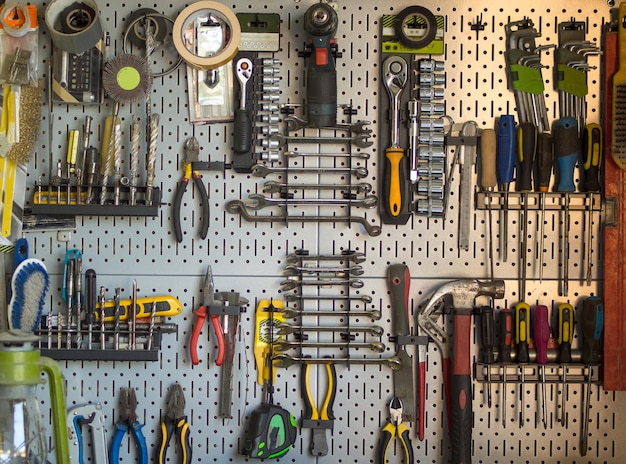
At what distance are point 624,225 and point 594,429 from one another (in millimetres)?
702

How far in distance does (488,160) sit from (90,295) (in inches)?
55.5

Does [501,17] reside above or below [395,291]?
above

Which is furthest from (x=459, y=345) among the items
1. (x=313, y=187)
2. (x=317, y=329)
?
(x=313, y=187)

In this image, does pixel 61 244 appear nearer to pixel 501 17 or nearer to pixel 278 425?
pixel 278 425

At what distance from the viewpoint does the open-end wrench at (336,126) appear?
8.43 ft

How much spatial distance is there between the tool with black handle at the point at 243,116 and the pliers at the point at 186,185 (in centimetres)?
14

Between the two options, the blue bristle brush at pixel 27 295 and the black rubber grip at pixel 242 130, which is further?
the black rubber grip at pixel 242 130

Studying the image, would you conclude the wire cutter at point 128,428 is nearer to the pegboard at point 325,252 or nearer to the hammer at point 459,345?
the pegboard at point 325,252

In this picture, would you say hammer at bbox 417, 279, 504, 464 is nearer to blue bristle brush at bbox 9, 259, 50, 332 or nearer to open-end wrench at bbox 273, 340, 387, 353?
open-end wrench at bbox 273, 340, 387, 353

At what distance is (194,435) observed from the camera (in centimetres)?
260

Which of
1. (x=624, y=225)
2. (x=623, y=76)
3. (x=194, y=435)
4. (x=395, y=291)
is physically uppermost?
(x=623, y=76)

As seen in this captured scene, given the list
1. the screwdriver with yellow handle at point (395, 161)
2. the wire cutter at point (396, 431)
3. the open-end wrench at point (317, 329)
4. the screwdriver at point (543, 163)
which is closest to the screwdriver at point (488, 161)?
the screwdriver at point (543, 163)

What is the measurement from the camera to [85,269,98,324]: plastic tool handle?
2.54 m

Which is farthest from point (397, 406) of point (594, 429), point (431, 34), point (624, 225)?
point (431, 34)
